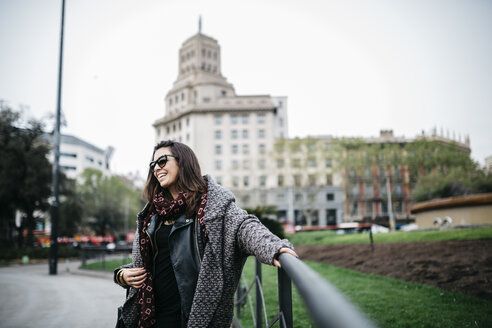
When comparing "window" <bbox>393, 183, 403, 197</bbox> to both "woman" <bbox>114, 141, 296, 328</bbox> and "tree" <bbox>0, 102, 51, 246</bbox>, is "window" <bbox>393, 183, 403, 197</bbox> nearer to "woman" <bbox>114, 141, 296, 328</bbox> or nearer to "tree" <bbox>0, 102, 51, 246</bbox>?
"tree" <bbox>0, 102, 51, 246</bbox>

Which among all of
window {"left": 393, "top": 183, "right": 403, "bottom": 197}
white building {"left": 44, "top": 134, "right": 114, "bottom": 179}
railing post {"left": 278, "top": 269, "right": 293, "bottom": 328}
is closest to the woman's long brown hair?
railing post {"left": 278, "top": 269, "right": 293, "bottom": 328}

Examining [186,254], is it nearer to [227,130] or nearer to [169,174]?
[169,174]

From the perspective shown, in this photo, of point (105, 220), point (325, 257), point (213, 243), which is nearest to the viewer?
point (213, 243)

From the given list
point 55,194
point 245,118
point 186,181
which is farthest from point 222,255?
point 245,118

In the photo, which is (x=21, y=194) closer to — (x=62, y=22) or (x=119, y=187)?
(x=62, y=22)

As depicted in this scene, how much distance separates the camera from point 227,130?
199 feet

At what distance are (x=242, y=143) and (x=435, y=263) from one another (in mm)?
53317

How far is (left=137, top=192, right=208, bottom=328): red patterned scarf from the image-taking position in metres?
2.08

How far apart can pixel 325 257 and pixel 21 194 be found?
19002 mm

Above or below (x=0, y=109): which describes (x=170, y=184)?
below

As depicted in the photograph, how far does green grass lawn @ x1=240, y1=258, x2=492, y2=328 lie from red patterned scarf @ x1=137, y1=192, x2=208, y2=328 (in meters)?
1.46

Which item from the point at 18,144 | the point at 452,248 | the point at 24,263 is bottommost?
the point at 24,263

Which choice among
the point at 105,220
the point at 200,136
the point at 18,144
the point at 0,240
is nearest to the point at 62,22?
the point at 18,144

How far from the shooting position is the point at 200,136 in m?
60.2
